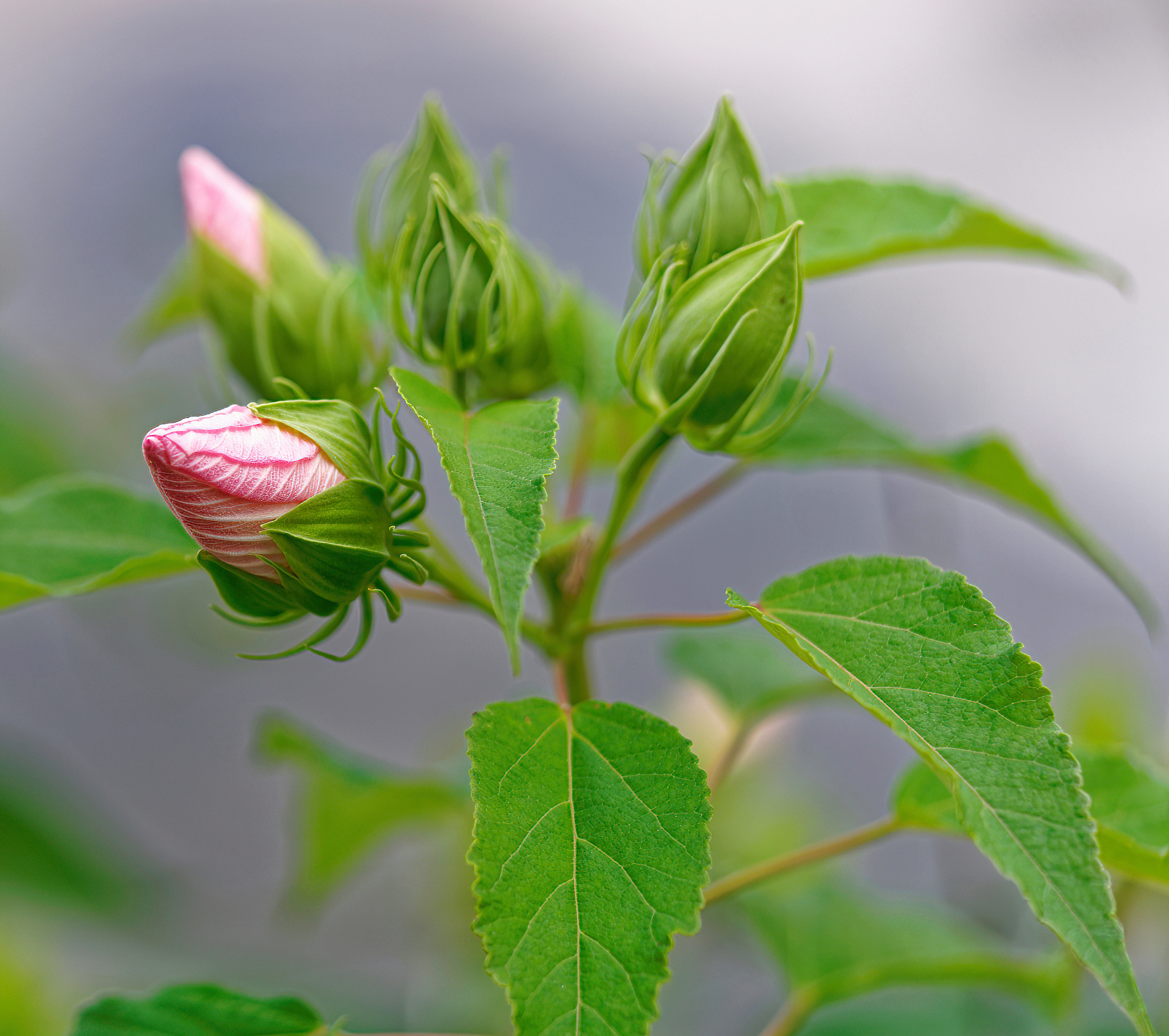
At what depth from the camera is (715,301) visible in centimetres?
38

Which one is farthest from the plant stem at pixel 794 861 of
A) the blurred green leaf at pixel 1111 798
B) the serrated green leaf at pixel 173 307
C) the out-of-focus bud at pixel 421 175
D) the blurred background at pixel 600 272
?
the blurred background at pixel 600 272

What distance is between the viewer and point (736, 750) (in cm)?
64

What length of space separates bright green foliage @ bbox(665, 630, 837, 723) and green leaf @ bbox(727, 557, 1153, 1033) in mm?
277

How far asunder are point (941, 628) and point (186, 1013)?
0.36m

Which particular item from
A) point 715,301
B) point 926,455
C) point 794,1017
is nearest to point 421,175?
point 715,301

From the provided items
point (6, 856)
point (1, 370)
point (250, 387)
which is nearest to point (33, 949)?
point (6, 856)

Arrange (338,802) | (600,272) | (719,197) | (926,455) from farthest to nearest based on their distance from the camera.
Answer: (600,272)
(338,802)
(926,455)
(719,197)

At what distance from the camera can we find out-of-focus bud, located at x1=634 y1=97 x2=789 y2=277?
16.4 inches

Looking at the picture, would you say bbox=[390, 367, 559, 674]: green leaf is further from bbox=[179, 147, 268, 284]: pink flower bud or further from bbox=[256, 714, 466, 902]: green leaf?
bbox=[256, 714, 466, 902]: green leaf

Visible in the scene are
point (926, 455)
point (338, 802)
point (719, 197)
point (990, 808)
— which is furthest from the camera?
point (338, 802)

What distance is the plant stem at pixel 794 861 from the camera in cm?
48

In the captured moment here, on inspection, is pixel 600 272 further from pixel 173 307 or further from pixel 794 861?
pixel 794 861

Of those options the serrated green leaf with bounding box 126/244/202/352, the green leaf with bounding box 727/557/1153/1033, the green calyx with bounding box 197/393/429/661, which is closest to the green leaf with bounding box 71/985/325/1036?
the green calyx with bounding box 197/393/429/661

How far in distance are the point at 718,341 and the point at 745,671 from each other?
389mm
